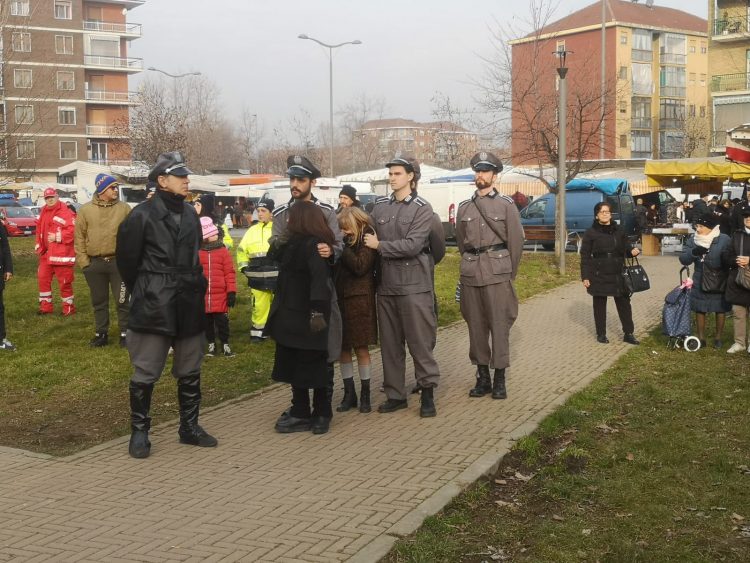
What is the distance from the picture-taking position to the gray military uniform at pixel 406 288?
7.82 meters

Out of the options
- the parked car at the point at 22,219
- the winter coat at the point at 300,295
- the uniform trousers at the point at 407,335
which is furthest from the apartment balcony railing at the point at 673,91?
the winter coat at the point at 300,295

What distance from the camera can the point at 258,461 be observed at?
6715mm

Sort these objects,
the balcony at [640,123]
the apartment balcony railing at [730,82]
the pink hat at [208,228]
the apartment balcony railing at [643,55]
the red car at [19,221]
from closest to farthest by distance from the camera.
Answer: the pink hat at [208,228], the red car at [19,221], the apartment balcony railing at [730,82], the balcony at [640,123], the apartment balcony railing at [643,55]

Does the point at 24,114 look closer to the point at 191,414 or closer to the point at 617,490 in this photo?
the point at 191,414

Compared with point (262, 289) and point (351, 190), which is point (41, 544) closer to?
point (351, 190)

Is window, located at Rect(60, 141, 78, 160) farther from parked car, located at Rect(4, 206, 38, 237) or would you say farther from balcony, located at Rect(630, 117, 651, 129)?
balcony, located at Rect(630, 117, 651, 129)

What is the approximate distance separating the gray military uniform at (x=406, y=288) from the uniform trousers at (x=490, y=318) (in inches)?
27.9

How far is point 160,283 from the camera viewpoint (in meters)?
6.79

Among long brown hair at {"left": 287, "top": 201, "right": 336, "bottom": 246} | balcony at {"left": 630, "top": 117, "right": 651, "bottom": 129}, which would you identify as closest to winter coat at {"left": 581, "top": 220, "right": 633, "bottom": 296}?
long brown hair at {"left": 287, "top": 201, "right": 336, "bottom": 246}

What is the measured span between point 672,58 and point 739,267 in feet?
281

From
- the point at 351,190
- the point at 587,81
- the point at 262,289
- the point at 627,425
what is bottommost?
the point at 627,425

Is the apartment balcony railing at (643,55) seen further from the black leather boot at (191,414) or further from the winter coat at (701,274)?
the black leather boot at (191,414)

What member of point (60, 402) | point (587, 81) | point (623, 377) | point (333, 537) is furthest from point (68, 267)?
point (587, 81)

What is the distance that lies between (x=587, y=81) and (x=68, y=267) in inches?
981
